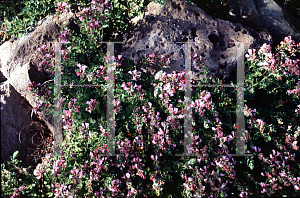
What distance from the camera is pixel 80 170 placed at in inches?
120

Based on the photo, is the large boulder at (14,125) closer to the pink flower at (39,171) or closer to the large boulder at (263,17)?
the pink flower at (39,171)

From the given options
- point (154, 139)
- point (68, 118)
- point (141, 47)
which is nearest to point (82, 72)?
point (68, 118)

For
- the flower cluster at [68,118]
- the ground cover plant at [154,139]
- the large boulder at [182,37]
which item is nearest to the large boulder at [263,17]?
the large boulder at [182,37]

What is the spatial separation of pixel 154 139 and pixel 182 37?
154cm

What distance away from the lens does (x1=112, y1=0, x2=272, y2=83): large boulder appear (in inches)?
138

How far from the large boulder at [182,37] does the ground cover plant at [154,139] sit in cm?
21

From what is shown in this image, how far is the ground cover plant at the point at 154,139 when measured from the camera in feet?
10.1

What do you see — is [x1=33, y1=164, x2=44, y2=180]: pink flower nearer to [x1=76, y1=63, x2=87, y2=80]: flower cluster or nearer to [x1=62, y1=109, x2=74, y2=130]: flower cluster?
[x1=62, y1=109, x2=74, y2=130]: flower cluster

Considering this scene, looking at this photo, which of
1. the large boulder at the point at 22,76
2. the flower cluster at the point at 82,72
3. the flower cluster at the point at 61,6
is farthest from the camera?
the large boulder at the point at 22,76

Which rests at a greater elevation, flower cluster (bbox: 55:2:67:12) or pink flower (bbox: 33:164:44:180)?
flower cluster (bbox: 55:2:67:12)

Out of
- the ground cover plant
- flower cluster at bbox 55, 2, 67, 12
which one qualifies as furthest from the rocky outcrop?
flower cluster at bbox 55, 2, 67, 12

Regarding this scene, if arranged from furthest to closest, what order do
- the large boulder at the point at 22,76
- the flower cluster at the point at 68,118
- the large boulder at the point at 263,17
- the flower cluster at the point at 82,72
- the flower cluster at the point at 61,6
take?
the large boulder at the point at 263,17 → the large boulder at the point at 22,76 → the flower cluster at the point at 61,6 → the flower cluster at the point at 82,72 → the flower cluster at the point at 68,118

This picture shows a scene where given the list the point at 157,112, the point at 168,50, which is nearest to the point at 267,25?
the point at 168,50

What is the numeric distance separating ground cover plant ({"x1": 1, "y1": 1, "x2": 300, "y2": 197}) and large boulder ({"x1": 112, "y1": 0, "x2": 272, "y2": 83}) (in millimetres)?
210
